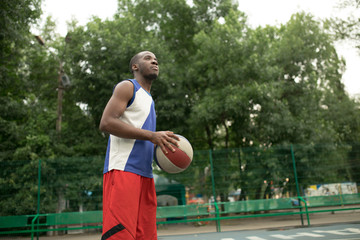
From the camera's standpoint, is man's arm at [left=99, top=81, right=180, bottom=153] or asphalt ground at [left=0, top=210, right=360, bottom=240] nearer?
man's arm at [left=99, top=81, right=180, bottom=153]

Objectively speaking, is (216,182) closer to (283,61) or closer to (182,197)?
(182,197)

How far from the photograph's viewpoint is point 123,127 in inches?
83.2

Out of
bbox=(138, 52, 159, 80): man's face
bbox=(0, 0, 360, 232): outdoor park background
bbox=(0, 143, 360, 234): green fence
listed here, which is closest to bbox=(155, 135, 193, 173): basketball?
bbox=(138, 52, 159, 80): man's face

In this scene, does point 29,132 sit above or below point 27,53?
below

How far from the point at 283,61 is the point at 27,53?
45.1 feet

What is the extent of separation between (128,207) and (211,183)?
8.46 metres

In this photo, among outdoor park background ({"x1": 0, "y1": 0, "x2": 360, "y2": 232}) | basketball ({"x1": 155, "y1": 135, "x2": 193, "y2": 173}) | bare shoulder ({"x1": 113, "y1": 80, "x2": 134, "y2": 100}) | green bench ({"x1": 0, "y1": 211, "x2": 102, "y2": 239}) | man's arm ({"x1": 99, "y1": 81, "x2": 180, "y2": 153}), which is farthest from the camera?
outdoor park background ({"x1": 0, "y1": 0, "x2": 360, "y2": 232})

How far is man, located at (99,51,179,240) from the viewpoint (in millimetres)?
2010

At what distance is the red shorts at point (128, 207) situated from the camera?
6.47ft

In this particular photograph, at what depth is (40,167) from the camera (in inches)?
373

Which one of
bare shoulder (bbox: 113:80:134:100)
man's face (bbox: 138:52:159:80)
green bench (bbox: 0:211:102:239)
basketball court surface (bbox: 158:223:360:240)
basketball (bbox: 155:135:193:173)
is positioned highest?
man's face (bbox: 138:52:159:80)

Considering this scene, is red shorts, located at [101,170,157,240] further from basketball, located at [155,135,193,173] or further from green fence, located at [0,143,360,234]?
green fence, located at [0,143,360,234]

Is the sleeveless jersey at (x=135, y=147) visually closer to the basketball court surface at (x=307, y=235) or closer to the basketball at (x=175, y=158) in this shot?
the basketball at (x=175, y=158)

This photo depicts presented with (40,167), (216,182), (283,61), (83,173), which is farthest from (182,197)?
(283,61)
